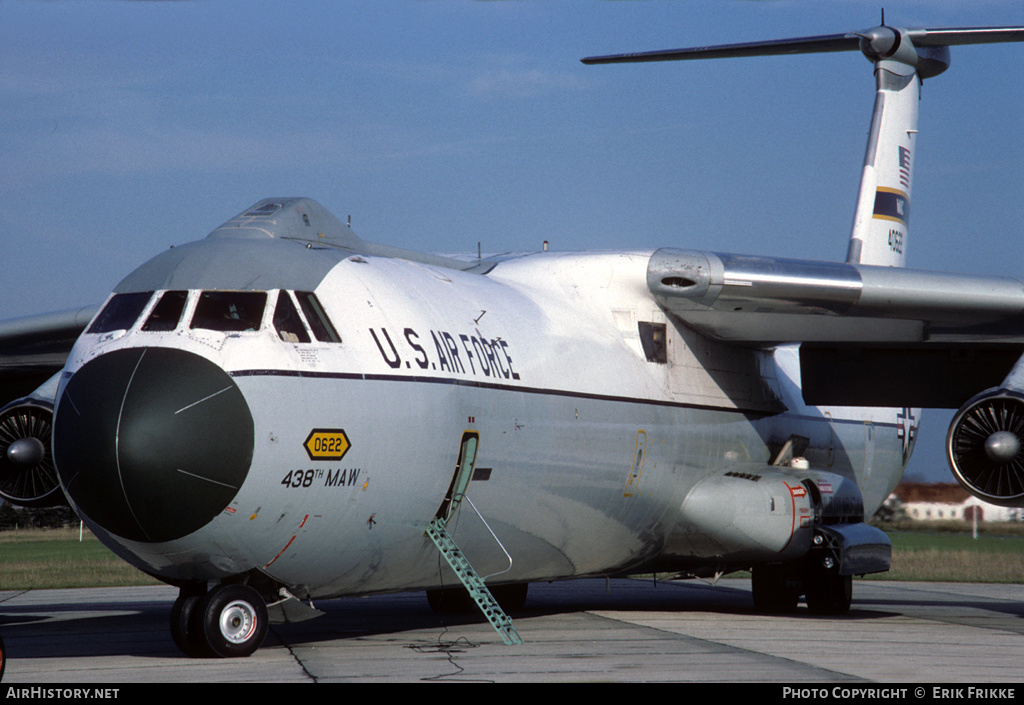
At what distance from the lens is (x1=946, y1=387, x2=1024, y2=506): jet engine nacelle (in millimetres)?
12352

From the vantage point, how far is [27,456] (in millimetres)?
→ 12656

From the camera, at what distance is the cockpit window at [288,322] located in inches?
345

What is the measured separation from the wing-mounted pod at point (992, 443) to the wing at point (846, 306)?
835 millimetres

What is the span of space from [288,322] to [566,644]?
12.1 ft

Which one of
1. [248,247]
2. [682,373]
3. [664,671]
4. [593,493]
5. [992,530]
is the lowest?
[992,530]

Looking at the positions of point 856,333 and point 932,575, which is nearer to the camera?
point 856,333

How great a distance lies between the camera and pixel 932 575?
2372 cm

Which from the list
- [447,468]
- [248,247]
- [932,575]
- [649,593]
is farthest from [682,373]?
[932,575]

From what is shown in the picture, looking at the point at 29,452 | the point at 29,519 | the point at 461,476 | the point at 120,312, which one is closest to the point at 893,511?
the point at 29,519

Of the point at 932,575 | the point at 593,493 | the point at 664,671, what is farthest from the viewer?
the point at 932,575

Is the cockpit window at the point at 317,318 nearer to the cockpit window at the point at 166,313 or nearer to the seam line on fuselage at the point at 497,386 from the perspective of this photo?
the seam line on fuselage at the point at 497,386
